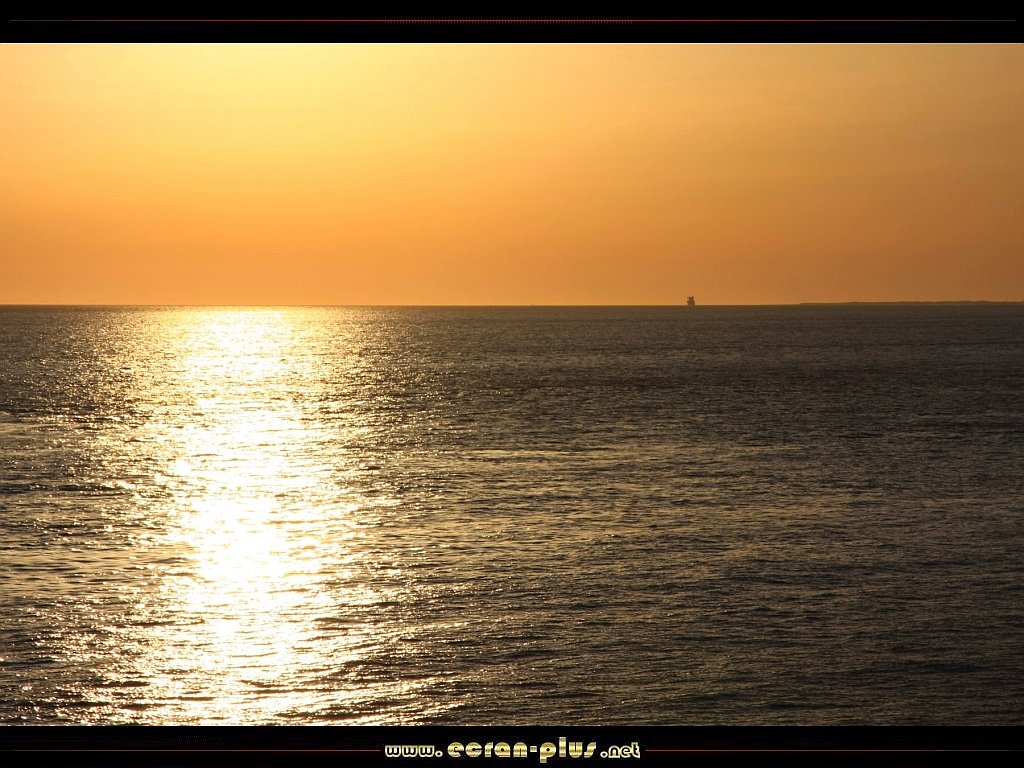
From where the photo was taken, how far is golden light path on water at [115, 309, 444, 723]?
35.3m

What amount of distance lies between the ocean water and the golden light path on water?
0.62 ft

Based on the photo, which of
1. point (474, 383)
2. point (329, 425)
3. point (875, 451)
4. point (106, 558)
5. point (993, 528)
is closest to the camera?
point (106, 558)

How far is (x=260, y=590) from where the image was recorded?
1903 inches

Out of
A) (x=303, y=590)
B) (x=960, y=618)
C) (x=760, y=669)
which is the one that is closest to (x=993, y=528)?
(x=960, y=618)

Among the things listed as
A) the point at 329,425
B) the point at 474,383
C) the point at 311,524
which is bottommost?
the point at 311,524

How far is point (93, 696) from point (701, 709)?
18.9 meters

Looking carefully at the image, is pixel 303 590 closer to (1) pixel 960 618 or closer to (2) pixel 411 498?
(2) pixel 411 498

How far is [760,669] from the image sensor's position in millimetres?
36562
